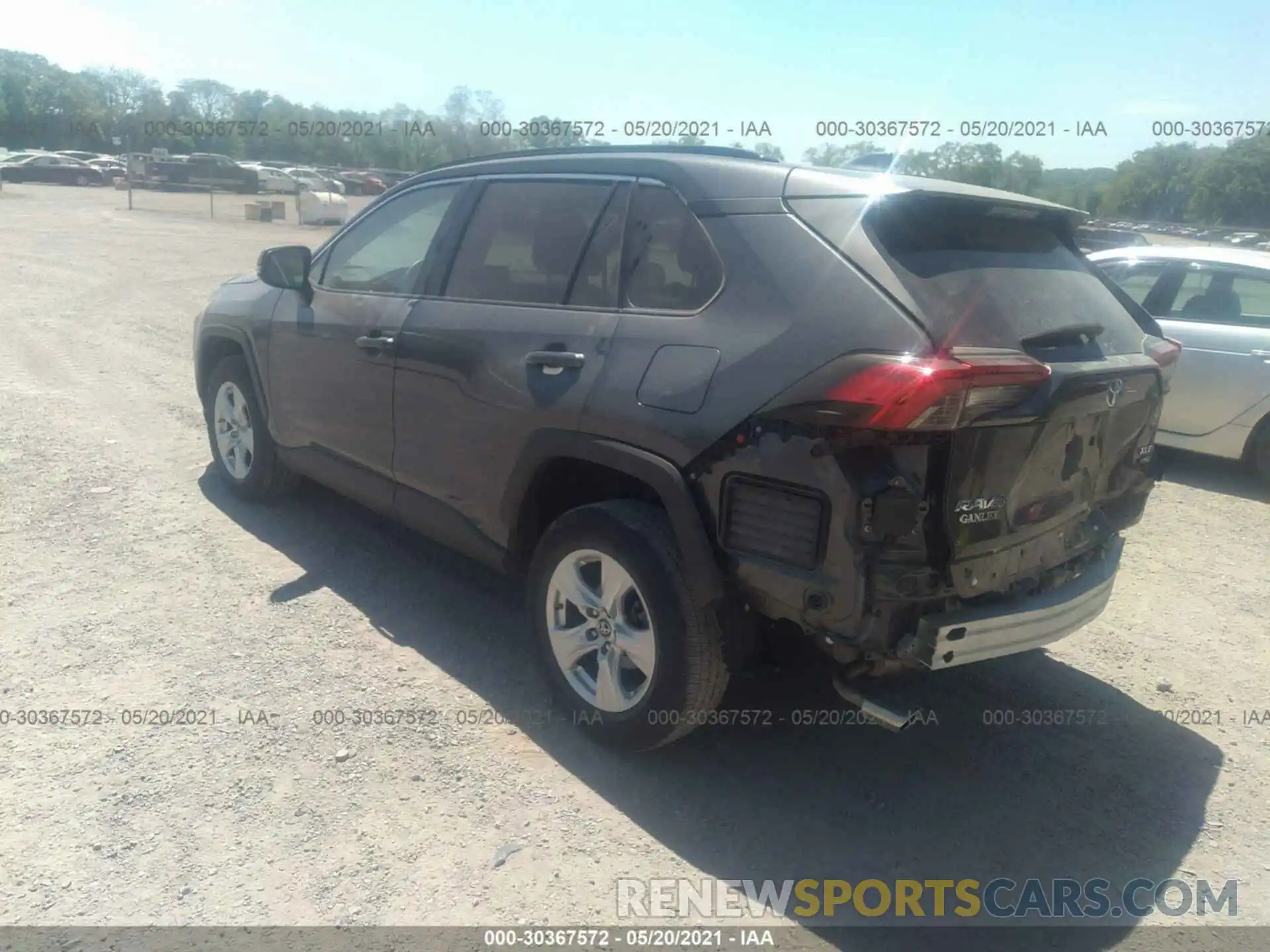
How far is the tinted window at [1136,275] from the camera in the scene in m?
7.15

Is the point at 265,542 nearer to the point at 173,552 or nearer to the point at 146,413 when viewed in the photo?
the point at 173,552

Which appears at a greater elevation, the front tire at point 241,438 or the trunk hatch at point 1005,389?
the trunk hatch at point 1005,389

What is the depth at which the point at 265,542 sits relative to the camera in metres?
4.98

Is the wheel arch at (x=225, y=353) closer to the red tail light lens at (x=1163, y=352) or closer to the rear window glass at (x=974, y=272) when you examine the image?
the rear window glass at (x=974, y=272)

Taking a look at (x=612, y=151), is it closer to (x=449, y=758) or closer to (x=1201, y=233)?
(x=449, y=758)

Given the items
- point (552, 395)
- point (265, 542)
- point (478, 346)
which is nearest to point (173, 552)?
point (265, 542)

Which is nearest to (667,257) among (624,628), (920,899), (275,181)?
(624,628)

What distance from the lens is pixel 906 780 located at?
3.32 meters

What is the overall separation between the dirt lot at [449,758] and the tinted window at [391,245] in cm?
138

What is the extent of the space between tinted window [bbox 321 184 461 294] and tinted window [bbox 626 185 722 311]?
1.22m

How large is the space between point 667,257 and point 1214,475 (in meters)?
5.88

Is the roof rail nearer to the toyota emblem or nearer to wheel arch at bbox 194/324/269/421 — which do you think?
the toyota emblem

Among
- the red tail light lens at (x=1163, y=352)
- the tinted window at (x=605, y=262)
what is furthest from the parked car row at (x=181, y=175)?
the red tail light lens at (x=1163, y=352)

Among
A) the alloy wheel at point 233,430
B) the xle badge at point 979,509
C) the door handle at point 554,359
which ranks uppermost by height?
the door handle at point 554,359
